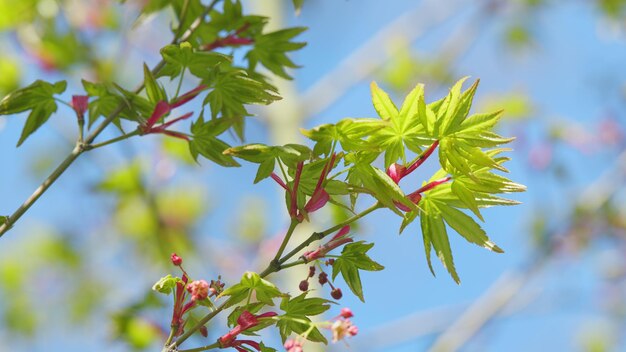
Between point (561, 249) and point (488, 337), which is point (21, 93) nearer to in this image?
point (488, 337)

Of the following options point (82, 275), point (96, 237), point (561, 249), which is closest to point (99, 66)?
point (96, 237)

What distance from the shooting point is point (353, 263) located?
68cm

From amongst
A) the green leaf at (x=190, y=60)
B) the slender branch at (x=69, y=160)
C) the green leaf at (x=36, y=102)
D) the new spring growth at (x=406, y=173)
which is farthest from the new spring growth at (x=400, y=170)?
the green leaf at (x=36, y=102)

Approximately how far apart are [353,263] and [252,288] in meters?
0.11

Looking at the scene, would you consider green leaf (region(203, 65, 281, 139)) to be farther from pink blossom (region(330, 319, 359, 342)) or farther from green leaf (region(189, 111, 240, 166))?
pink blossom (region(330, 319, 359, 342))

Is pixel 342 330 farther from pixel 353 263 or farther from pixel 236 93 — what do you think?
pixel 236 93

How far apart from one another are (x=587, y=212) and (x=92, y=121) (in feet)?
12.4

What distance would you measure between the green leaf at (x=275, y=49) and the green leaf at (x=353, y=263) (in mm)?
379

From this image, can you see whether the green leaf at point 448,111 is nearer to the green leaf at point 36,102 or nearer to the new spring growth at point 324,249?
the new spring growth at point 324,249

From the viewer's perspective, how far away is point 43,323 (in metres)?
4.08

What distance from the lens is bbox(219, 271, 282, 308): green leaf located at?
61cm

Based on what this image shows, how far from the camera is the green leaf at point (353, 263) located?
68 cm

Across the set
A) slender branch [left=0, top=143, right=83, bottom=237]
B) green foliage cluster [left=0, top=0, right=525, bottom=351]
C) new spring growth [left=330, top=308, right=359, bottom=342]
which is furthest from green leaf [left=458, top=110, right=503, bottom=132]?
slender branch [left=0, top=143, right=83, bottom=237]

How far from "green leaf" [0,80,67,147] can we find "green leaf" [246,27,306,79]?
0.28 m
